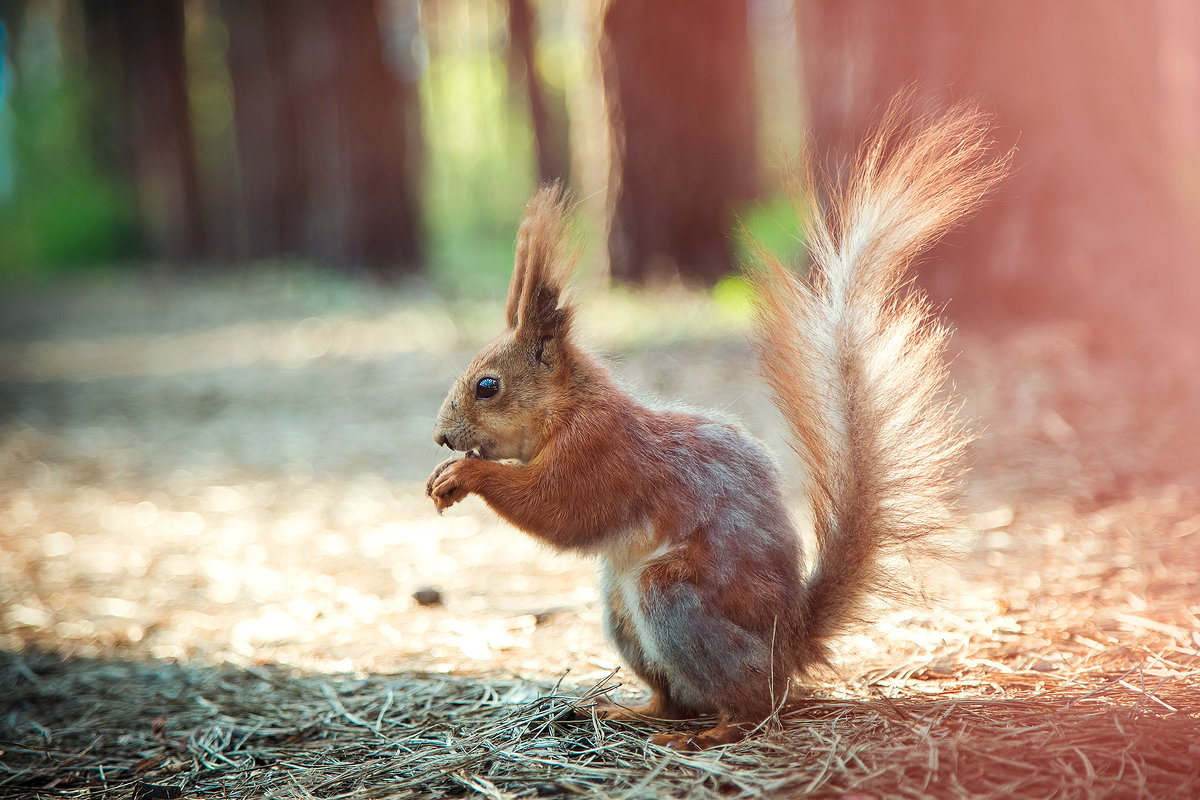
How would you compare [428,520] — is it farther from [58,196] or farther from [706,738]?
[58,196]

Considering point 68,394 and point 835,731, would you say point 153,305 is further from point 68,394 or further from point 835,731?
point 835,731

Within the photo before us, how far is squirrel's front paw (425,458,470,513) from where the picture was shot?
90.8 inches

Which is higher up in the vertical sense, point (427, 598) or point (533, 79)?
point (533, 79)

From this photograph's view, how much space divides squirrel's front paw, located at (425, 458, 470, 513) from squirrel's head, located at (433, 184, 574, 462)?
0.34 feet

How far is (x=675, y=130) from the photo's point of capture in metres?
8.09

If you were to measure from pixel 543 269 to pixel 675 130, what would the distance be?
19.8ft

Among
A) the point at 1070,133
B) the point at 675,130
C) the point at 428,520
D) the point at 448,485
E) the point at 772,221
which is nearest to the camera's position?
the point at 448,485

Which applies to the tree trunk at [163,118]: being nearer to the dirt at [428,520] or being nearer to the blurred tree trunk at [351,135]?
the blurred tree trunk at [351,135]

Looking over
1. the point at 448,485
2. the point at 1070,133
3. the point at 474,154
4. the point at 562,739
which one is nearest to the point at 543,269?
the point at 448,485

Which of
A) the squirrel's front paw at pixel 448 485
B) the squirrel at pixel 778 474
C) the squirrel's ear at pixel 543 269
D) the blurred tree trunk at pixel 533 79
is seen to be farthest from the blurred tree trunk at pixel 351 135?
the squirrel at pixel 778 474

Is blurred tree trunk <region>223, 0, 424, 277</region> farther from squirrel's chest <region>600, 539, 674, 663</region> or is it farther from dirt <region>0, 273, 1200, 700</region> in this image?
squirrel's chest <region>600, 539, 674, 663</region>

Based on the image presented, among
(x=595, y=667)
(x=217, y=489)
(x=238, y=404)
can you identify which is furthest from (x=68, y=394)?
(x=595, y=667)

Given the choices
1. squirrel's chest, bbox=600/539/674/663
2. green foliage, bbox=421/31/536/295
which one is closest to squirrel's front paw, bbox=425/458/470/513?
squirrel's chest, bbox=600/539/674/663

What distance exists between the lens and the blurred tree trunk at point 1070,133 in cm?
547
